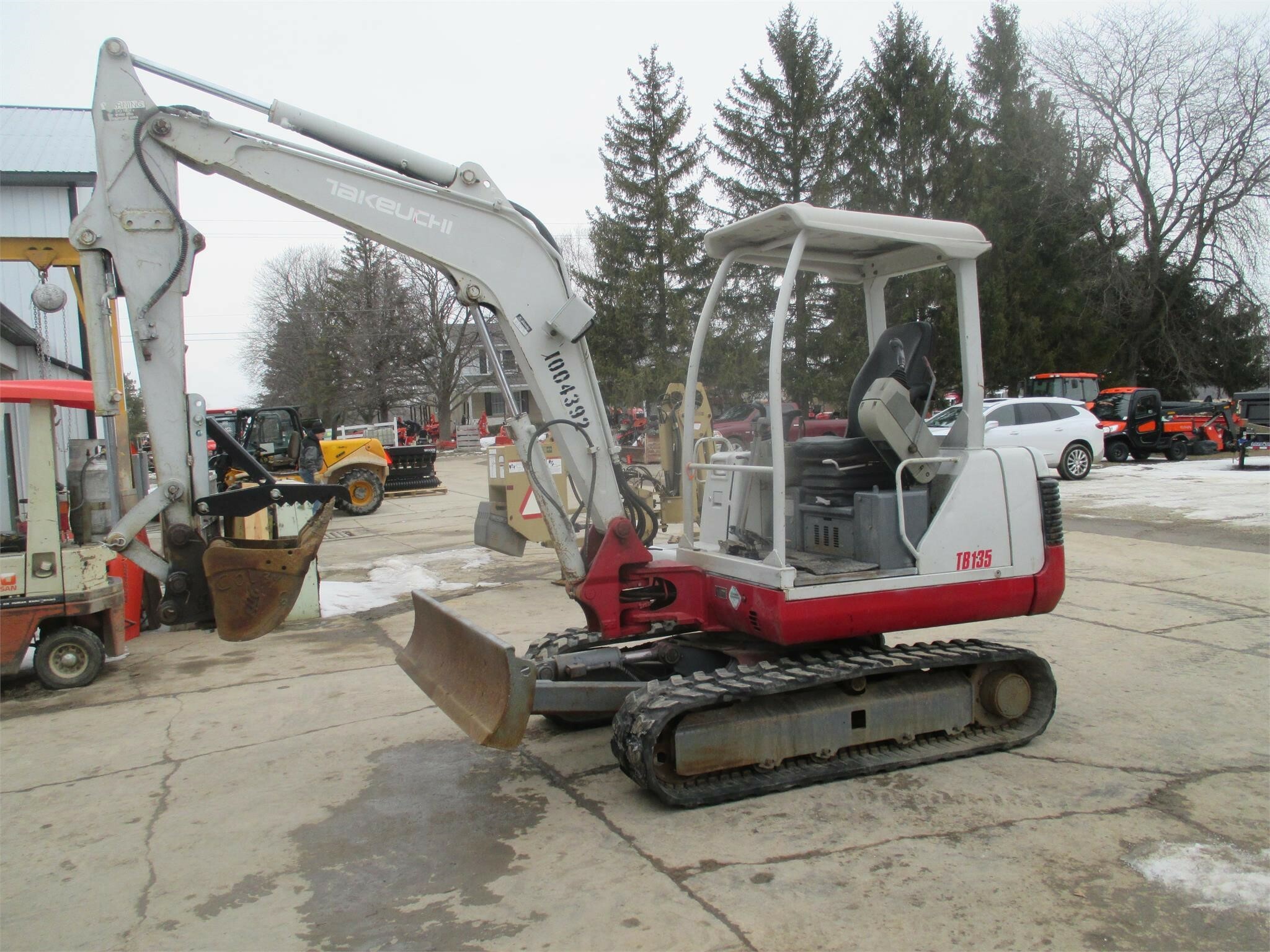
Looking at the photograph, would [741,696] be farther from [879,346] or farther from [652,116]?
[652,116]

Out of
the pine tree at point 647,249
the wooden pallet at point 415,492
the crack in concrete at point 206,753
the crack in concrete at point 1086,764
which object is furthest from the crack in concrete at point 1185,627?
the pine tree at point 647,249

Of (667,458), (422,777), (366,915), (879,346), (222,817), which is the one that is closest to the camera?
(366,915)

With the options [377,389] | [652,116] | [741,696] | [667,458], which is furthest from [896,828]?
[377,389]

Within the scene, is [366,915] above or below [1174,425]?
below

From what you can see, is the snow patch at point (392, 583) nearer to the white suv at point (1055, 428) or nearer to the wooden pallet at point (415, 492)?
the wooden pallet at point (415, 492)

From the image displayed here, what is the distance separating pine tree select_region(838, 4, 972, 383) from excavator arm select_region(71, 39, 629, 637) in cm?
2921

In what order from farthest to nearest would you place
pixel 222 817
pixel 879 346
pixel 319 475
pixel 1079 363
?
pixel 1079 363, pixel 319 475, pixel 879 346, pixel 222 817

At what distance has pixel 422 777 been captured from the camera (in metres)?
4.98

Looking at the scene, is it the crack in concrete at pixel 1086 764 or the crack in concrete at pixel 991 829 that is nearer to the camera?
the crack in concrete at pixel 991 829

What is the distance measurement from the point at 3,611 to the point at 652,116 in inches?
1246

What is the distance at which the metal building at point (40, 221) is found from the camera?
1461cm

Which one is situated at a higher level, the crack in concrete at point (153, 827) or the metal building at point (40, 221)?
the metal building at point (40, 221)

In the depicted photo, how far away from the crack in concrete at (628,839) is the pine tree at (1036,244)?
30931mm

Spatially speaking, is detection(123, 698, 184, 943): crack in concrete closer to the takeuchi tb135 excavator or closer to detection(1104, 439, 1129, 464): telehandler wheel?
the takeuchi tb135 excavator
